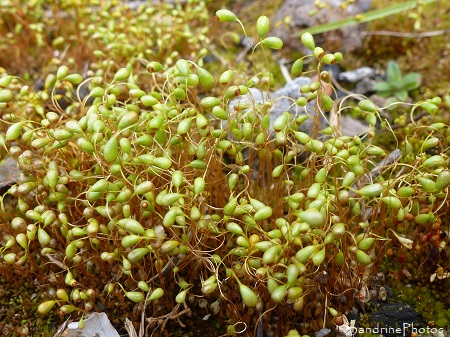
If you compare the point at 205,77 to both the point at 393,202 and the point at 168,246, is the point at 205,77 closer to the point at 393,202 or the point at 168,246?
the point at 168,246

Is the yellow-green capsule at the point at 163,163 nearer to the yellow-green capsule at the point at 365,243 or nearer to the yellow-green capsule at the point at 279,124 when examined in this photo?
the yellow-green capsule at the point at 279,124

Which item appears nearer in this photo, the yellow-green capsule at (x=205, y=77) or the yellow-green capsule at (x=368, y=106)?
the yellow-green capsule at (x=205, y=77)

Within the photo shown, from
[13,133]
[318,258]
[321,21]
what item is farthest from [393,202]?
[321,21]

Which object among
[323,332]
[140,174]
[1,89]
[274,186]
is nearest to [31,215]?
[140,174]

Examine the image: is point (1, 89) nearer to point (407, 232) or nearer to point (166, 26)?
point (166, 26)

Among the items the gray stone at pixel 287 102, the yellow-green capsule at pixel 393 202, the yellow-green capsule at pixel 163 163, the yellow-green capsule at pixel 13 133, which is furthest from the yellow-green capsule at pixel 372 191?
the yellow-green capsule at pixel 13 133

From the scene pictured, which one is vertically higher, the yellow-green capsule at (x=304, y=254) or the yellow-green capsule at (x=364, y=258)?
the yellow-green capsule at (x=304, y=254)

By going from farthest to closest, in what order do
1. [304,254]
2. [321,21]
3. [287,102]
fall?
[321,21], [287,102], [304,254]

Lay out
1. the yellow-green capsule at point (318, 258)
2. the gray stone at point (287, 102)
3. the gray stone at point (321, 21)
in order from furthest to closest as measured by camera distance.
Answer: the gray stone at point (321, 21) → the gray stone at point (287, 102) → the yellow-green capsule at point (318, 258)

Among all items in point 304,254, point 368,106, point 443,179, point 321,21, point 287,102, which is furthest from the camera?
point 321,21
